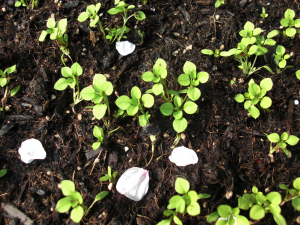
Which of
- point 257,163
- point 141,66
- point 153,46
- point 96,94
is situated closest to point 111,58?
point 141,66

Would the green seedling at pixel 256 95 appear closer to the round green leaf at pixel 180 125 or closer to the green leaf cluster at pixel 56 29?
the round green leaf at pixel 180 125

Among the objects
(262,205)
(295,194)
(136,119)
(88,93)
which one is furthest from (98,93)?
(295,194)

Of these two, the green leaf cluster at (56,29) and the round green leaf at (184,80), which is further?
the green leaf cluster at (56,29)

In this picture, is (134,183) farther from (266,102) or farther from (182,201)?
(266,102)

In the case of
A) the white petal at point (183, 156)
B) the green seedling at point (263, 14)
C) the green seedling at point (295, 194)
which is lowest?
the green seedling at point (295, 194)

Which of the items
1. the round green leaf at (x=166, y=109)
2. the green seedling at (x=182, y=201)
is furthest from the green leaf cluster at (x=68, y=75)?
the green seedling at (x=182, y=201)

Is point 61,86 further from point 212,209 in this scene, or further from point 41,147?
point 212,209

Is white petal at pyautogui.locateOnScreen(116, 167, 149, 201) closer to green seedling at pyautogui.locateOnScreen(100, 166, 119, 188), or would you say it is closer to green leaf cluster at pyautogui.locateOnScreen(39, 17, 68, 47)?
green seedling at pyautogui.locateOnScreen(100, 166, 119, 188)
